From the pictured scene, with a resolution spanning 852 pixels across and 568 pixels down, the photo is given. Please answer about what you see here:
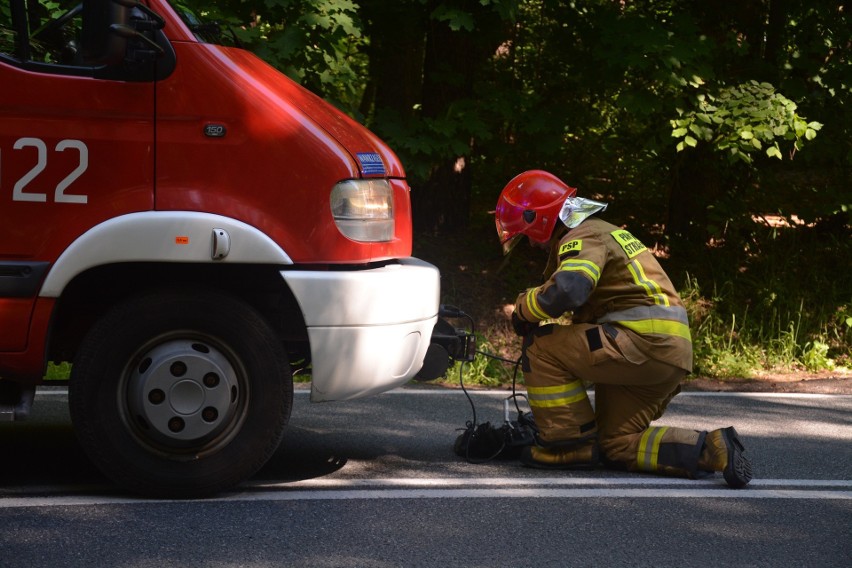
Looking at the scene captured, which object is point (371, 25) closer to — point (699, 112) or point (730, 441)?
point (699, 112)

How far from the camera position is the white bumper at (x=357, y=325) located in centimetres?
464

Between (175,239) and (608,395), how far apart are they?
Answer: 7.05 feet

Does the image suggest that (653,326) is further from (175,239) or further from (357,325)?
(175,239)

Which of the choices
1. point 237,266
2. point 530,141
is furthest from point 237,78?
point 530,141

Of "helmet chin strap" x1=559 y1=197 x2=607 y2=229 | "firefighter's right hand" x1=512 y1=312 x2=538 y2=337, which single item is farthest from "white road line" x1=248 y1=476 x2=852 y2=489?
"helmet chin strap" x1=559 y1=197 x2=607 y2=229

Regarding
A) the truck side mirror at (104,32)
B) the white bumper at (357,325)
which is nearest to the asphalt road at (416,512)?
the white bumper at (357,325)

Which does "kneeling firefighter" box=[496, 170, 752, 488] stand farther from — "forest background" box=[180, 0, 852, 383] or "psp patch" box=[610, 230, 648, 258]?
"forest background" box=[180, 0, 852, 383]

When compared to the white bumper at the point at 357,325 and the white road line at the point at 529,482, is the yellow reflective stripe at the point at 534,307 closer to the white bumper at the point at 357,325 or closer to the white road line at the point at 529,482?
the white bumper at the point at 357,325

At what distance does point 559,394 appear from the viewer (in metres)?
5.29

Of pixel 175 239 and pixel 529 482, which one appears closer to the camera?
pixel 175 239

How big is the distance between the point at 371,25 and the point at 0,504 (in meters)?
7.27

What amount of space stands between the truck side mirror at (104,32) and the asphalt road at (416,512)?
1746mm

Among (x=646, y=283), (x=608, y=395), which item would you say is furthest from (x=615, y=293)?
(x=608, y=395)

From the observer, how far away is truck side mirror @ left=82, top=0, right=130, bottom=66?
4.40m
